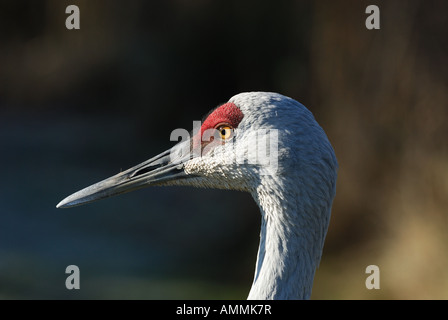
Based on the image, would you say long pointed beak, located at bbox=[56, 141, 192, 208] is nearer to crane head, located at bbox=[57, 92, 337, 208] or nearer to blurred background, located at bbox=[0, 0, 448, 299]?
crane head, located at bbox=[57, 92, 337, 208]

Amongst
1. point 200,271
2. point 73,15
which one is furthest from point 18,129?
point 200,271

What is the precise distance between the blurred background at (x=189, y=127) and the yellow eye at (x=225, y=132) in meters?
3.06

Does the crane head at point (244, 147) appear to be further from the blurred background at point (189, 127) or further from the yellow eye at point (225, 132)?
the blurred background at point (189, 127)

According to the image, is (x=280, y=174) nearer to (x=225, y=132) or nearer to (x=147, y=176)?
(x=225, y=132)

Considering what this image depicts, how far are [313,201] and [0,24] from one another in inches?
273

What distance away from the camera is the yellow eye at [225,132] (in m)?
2.24

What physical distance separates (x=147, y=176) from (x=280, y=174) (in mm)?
628

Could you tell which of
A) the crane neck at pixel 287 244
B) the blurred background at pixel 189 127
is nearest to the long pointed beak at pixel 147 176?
the crane neck at pixel 287 244

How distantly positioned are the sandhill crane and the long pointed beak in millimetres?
182

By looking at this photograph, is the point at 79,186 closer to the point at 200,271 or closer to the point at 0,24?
the point at 200,271

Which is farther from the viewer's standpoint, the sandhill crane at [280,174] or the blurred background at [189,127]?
the blurred background at [189,127]

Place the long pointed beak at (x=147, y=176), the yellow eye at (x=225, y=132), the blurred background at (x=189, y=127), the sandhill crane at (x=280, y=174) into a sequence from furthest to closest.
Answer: the blurred background at (x=189, y=127) < the long pointed beak at (x=147, y=176) < the yellow eye at (x=225, y=132) < the sandhill crane at (x=280, y=174)

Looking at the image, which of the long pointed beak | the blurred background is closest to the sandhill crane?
the long pointed beak

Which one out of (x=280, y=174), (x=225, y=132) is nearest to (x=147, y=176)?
Answer: (x=225, y=132)
